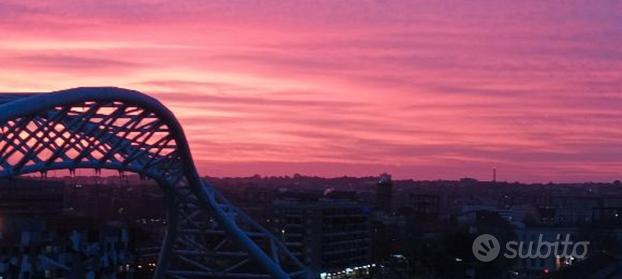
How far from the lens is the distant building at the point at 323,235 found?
86.9 meters

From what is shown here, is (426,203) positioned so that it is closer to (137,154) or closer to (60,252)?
(60,252)

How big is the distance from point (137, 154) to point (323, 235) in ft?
170

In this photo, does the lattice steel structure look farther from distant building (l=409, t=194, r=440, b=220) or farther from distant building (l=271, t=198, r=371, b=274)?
distant building (l=409, t=194, r=440, b=220)

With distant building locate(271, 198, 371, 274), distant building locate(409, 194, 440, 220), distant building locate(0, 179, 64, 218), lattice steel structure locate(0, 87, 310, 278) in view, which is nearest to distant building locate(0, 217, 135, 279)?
lattice steel structure locate(0, 87, 310, 278)

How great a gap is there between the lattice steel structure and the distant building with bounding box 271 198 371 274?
108 ft

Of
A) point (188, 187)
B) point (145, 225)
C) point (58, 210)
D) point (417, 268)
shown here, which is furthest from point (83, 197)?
point (188, 187)

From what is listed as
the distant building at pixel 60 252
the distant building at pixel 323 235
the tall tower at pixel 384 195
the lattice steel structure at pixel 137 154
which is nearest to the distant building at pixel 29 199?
the distant building at pixel 60 252

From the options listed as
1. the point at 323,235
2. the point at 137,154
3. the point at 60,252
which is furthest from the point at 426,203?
the point at 137,154

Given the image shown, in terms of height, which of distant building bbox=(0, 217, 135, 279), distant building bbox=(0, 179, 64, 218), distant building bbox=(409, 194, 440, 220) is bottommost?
distant building bbox=(0, 217, 135, 279)

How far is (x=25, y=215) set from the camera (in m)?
78.3

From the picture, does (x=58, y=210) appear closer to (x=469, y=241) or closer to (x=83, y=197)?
(x=469, y=241)

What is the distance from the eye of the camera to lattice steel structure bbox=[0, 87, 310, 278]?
28875 millimetres

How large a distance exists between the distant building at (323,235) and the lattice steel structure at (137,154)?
3292 centimetres

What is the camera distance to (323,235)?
8881cm
